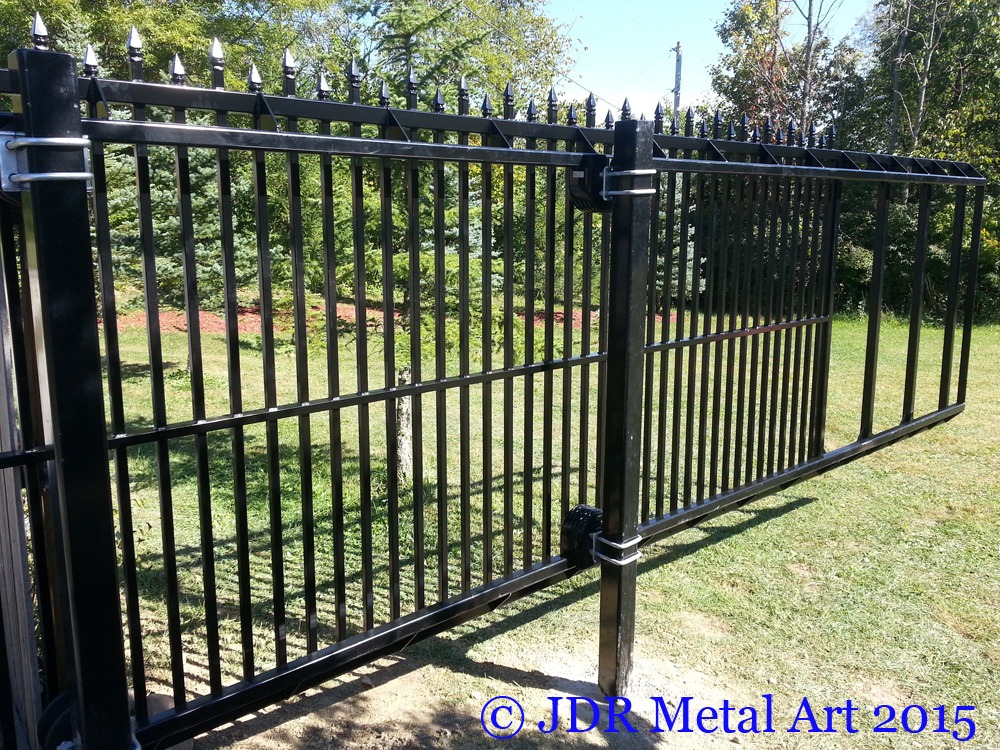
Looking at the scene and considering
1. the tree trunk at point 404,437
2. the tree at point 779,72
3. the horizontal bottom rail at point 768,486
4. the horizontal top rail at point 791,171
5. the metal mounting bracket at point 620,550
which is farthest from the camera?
the tree at point 779,72

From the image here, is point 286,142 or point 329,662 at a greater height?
point 286,142

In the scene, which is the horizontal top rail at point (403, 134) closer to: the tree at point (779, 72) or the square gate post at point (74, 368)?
the square gate post at point (74, 368)

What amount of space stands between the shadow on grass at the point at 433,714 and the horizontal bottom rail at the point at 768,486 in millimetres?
820

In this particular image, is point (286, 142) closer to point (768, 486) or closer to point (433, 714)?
point (433, 714)

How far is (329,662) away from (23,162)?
1805 millimetres

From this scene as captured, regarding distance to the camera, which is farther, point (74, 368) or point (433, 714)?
point (433, 714)

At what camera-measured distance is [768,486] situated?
4.67 m

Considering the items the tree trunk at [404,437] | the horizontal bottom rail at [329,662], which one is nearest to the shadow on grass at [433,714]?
the horizontal bottom rail at [329,662]

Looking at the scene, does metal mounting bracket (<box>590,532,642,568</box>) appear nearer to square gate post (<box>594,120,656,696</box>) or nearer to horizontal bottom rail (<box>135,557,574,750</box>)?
square gate post (<box>594,120,656,696</box>)

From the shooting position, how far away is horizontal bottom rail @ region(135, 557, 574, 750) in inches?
97.7

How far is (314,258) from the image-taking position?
634 centimetres

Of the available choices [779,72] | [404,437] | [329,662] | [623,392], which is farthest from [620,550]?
[779,72]

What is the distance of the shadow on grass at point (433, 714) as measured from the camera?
3.21 metres

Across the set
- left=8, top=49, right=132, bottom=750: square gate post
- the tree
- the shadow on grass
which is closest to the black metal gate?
left=8, top=49, right=132, bottom=750: square gate post
